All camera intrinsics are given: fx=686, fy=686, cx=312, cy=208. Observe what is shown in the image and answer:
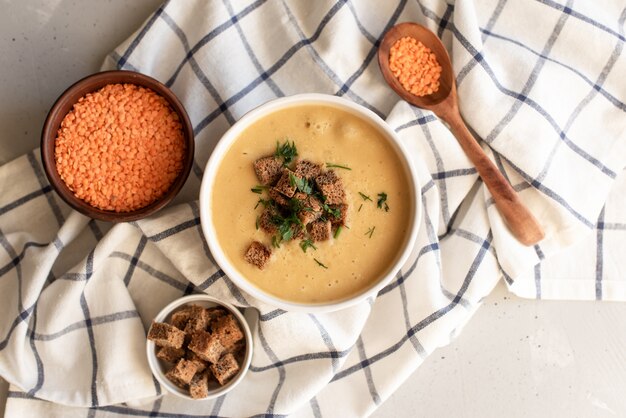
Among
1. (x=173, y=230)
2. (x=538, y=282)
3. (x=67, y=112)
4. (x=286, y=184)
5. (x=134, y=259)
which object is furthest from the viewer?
(x=538, y=282)

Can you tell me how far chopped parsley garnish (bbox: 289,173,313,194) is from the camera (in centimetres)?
212

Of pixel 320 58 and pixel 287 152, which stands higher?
pixel 320 58

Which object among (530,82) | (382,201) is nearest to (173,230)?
(382,201)

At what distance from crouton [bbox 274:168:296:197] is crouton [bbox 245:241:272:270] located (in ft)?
0.62

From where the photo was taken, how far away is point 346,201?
2182mm

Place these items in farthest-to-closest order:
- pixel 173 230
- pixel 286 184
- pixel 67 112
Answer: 1. pixel 173 230
2. pixel 67 112
3. pixel 286 184

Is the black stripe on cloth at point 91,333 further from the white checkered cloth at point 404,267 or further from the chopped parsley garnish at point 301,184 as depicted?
the chopped parsley garnish at point 301,184

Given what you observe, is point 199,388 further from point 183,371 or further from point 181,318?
point 181,318

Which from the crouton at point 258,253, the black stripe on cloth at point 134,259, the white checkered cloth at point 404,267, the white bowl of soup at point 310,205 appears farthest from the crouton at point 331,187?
the black stripe on cloth at point 134,259

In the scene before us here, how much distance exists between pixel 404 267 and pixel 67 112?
1336 millimetres

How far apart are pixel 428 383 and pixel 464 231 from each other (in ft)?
2.12

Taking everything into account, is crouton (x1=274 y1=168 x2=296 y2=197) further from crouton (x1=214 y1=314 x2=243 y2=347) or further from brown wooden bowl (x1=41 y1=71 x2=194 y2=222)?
crouton (x1=214 y1=314 x2=243 y2=347)

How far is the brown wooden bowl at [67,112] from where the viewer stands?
7.52 ft

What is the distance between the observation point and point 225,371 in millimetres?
2443
